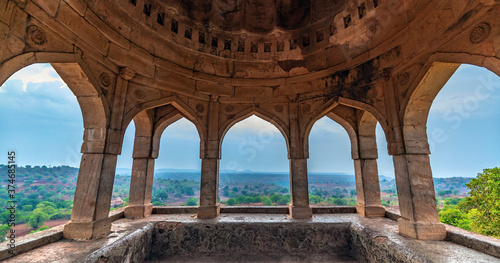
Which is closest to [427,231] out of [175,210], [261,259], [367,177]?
[367,177]

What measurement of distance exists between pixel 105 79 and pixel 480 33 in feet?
23.9

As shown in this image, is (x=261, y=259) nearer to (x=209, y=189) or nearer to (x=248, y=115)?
(x=209, y=189)

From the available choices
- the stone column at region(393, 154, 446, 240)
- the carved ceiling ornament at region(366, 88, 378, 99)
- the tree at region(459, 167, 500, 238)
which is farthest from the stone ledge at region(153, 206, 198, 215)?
the tree at region(459, 167, 500, 238)

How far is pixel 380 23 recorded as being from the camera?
5.17 m

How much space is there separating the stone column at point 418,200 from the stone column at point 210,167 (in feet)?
16.1

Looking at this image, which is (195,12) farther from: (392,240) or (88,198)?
(392,240)

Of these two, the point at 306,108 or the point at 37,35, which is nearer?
the point at 37,35

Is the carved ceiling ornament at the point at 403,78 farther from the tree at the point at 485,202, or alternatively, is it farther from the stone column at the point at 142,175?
the stone column at the point at 142,175

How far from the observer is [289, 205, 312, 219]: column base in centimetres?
607

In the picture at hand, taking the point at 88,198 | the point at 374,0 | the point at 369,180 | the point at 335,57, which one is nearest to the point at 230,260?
the point at 88,198

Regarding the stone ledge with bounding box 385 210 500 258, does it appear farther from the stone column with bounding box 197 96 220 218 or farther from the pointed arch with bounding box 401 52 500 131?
the stone column with bounding box 197 96 220 218

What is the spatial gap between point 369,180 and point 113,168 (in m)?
7.51

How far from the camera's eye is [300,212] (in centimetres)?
611

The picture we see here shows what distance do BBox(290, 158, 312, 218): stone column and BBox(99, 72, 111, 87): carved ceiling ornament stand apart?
5520 millimetres
